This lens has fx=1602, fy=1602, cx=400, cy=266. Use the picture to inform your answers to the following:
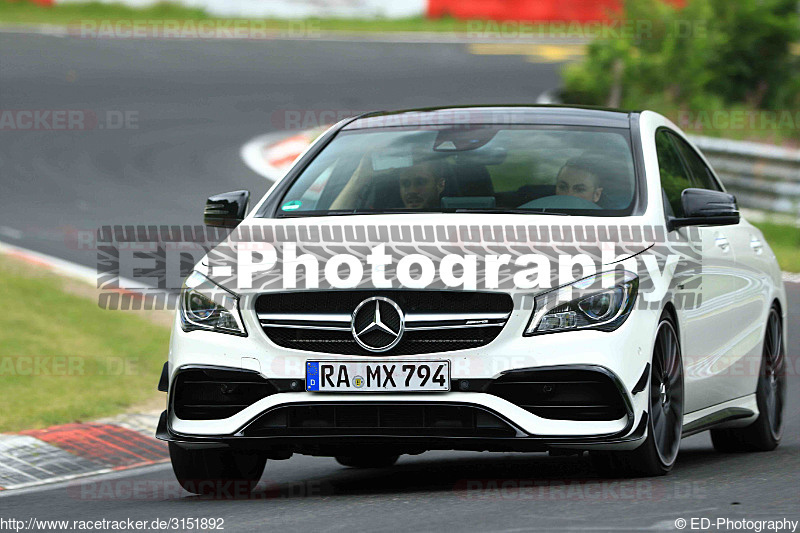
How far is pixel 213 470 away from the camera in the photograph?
22.5ft

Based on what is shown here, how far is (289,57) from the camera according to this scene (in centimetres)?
3219

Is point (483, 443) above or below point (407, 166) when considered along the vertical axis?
below

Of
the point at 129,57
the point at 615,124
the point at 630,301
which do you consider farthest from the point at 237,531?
the point at 129,57

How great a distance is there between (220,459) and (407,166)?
1629 millimetres

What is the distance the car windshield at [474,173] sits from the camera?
7.14 m

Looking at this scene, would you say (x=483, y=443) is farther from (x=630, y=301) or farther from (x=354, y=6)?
(x=354, y=6)

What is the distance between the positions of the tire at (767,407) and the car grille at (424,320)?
2.61 metres

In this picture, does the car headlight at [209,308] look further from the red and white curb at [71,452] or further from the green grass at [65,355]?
the green grass at [65,355]

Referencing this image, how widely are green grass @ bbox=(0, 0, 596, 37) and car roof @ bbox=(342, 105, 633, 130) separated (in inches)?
1056

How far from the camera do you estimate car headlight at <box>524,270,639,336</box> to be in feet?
20.2

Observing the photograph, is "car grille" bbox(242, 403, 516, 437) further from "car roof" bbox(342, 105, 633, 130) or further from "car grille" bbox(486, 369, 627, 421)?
"car roof" bbox(342, 105, 633, 130)

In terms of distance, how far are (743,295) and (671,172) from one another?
2.62ft

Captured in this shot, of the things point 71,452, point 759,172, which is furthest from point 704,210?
point 759,172

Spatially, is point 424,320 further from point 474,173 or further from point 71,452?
point 71,452
